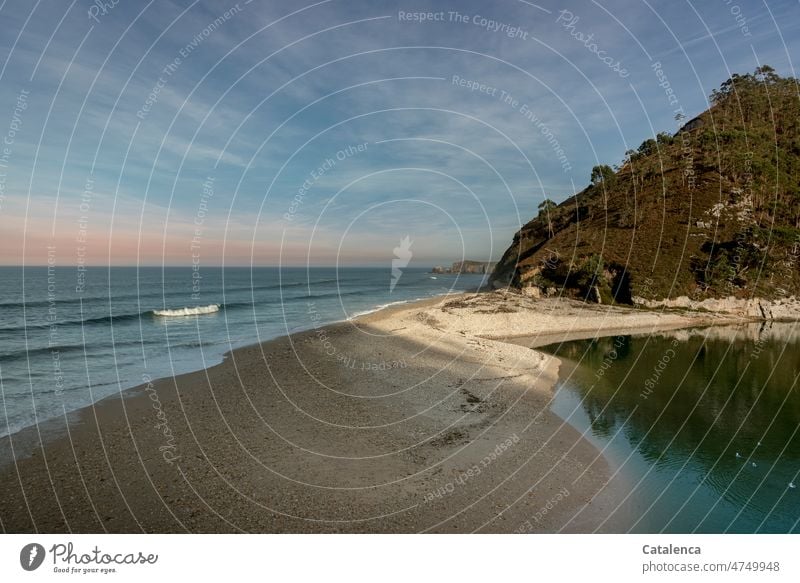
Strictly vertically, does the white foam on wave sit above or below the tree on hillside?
below

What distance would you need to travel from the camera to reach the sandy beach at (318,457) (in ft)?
46.3

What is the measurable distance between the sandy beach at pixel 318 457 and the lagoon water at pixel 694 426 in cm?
183

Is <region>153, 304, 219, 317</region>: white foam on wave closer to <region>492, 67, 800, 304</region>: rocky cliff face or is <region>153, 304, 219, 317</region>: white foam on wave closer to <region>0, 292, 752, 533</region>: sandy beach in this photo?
<region>0, 292, 752, 533</region>: sandy beach

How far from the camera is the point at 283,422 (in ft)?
74.1

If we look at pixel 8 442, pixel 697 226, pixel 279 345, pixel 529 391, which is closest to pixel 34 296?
pixel 279 345

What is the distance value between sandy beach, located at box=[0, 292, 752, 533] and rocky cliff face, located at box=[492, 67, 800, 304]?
150 ft

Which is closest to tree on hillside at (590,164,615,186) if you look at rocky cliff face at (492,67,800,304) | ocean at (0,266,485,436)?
rocky cliff face at (492,67,800,304)

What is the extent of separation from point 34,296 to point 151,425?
291 ft

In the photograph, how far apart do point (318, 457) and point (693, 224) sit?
81.3 meters

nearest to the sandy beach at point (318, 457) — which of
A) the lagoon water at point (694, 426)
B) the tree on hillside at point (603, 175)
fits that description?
the lagoon water at point (694, 426)

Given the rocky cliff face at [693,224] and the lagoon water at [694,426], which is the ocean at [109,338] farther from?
the rocky cliff face at [693,224]

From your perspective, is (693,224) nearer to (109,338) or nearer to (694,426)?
(694,426)

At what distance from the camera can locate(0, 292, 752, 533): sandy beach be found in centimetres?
1412

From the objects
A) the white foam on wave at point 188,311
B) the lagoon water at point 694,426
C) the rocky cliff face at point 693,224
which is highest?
the rocky cliff face at point 693,224
